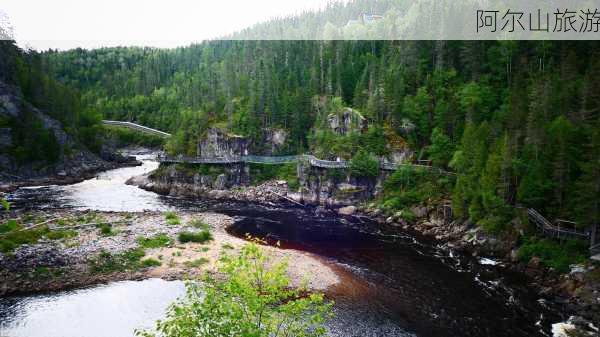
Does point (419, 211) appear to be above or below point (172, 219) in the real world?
above

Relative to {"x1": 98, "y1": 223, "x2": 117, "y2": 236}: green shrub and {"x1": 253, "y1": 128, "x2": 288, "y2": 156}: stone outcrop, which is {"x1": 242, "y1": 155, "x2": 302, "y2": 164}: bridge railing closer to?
{"x1": 253, "y1": 128, "x2": 288, "y2": 156}: stone outcrop

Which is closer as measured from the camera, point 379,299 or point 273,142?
point 379,299

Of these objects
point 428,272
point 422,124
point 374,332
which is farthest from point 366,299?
point 422,124

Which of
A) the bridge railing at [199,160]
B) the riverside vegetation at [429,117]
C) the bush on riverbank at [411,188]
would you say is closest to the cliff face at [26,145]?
the riverside vegetation at [429,117]

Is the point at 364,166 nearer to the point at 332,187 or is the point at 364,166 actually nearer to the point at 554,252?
the point at 332,187

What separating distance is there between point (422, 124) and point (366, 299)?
4700 cm

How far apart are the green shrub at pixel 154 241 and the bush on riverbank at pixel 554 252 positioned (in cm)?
4048

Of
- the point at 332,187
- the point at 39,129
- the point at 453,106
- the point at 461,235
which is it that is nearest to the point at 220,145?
the point at 332,187

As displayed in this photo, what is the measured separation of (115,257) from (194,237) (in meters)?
9.90

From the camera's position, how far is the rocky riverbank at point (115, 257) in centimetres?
4056

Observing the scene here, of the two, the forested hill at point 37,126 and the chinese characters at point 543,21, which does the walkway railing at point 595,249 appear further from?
the forested hill at point 37,126

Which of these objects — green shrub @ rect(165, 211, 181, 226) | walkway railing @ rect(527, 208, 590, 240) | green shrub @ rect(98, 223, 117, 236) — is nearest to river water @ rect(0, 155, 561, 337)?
walkway railing @ rect(527, 208, 590, 240)

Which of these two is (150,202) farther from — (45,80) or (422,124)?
(45,80)

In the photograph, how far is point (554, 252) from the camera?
139 ft
